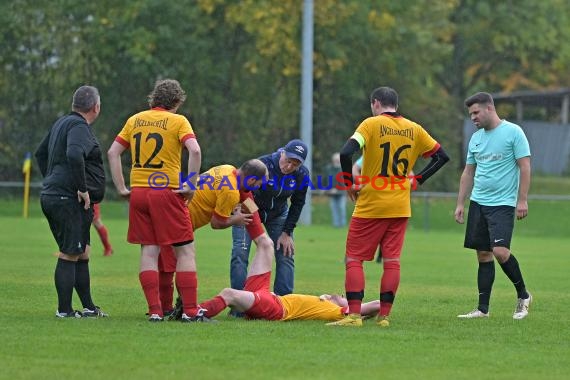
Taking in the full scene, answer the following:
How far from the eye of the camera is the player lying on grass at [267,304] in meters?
10.1

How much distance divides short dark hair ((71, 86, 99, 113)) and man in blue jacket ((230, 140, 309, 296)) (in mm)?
1703

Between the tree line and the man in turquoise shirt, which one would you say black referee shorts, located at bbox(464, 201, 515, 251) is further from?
the tree line

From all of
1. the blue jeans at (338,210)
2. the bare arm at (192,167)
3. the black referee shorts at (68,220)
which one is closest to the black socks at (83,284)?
the black referee shorts at (68,220)

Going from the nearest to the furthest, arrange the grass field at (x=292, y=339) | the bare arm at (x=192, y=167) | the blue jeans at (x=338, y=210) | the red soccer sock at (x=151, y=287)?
1. the grass field at (x=292, y=339)
2. the bare arm at (x=192, y=167)
3. the red soccer sock at (x=151, y=287)
4. the blue jeans at (x=338, y=210)

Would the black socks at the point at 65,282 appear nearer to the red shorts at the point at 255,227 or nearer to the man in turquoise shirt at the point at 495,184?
the red shorts at the point at 255,227

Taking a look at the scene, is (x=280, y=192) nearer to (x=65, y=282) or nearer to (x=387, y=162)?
(x=387, y=162)

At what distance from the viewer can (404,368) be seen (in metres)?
7.88

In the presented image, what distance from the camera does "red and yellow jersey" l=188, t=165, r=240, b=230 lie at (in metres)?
10.1

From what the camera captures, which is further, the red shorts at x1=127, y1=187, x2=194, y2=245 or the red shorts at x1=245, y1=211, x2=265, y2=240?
the red shorts at x1=245, y1=211, x2=265, y2=240

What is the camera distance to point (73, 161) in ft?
32.8

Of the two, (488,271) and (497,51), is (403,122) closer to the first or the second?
(488,271)

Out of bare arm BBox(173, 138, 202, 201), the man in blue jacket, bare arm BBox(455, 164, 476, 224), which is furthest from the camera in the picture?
bare arm BBox(455, 164, 476, 224)

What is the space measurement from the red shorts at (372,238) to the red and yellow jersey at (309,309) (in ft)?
1.65
